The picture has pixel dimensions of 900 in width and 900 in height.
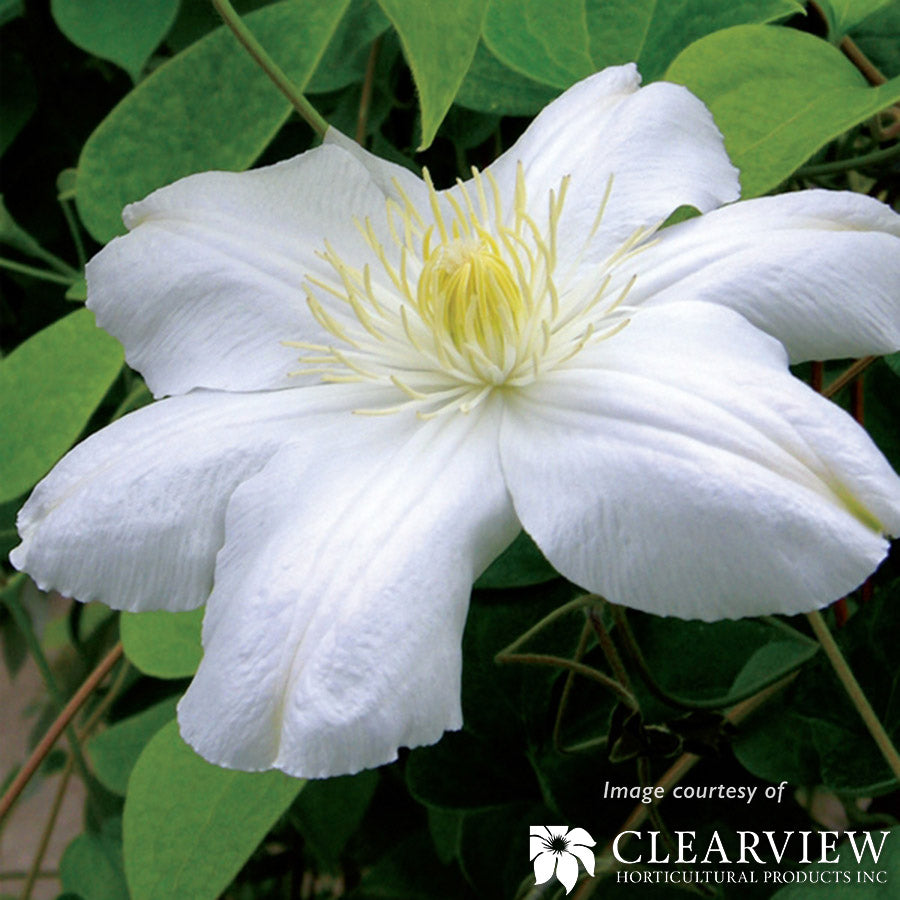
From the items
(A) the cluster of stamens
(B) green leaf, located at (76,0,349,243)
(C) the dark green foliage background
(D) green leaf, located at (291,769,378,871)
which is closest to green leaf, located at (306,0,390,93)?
(C) the dark green foliage background

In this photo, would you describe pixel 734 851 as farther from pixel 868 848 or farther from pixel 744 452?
pixel 744 452

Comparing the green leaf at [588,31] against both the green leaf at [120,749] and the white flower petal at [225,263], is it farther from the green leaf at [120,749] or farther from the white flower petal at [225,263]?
the green leaf at [120,749]

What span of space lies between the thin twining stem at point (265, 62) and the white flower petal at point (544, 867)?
13.6 inches

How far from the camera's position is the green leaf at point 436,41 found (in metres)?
0.41

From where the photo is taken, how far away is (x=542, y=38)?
0.49 meters

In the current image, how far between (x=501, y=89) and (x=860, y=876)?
1.30ft

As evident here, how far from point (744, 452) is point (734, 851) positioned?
313 mm

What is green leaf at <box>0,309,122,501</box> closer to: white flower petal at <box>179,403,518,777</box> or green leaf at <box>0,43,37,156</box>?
white flower petal at <box>179,403,518,777</box>

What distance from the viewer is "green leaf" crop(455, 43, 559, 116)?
56 centimetres

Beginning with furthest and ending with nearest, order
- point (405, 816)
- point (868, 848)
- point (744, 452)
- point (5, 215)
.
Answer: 1. point (405, 816)
2. point (5, 215)
3. point (868, 848)
4. point (744, 452)

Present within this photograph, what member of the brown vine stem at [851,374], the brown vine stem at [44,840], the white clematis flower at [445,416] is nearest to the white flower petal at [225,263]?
the white clematis flower at [445,416]

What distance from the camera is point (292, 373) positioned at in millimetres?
413

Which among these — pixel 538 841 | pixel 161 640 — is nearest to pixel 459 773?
pixel 538 841

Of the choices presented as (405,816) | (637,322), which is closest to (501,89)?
(637,322)
